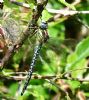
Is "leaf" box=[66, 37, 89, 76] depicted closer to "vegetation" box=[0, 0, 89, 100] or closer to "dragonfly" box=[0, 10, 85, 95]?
"vegetation" box=[0, 0, 89, 100]

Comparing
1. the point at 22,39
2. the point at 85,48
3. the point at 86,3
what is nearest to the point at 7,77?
the point at 22,39

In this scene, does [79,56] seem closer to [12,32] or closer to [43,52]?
[43,52]

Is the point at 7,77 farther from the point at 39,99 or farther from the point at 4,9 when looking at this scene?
the point at 4,9

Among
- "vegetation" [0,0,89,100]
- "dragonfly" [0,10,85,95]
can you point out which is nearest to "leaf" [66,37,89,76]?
"vegetation" [0,0,89,100]

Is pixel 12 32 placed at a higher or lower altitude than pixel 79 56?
lower

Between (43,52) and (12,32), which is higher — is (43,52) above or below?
above

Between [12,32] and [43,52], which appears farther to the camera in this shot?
[43,52]

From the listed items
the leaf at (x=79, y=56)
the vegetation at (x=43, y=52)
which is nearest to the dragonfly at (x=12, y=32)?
the vegetation at (x=43, y=52)

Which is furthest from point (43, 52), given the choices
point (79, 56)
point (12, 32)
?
point (12, 32)
